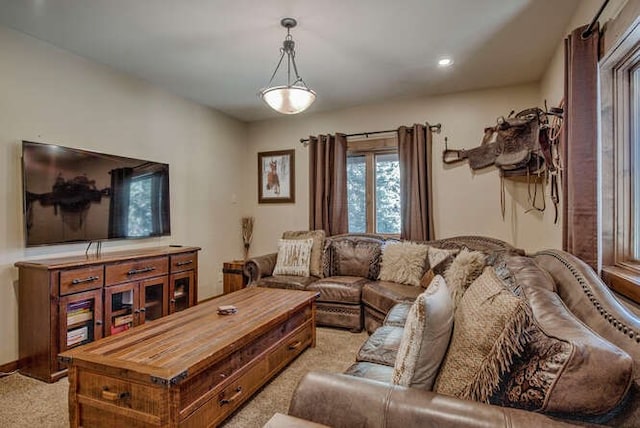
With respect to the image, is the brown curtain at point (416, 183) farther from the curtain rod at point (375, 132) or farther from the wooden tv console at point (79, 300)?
the wooden tv console at point (79, 300)

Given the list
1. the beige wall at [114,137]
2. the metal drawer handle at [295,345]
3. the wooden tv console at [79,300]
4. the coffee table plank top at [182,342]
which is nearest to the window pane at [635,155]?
the coffee table plank top at [182,342]

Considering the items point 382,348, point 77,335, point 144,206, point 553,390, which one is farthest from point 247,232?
point 553,390

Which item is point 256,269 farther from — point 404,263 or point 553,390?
point 553,390

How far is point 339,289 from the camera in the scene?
350cm

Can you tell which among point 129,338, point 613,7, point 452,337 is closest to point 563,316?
point 452,337

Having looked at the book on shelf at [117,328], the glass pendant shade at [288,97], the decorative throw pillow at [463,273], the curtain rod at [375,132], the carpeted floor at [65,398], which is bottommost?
the carpeted floor at [65,398]

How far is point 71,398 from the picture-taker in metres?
1.65

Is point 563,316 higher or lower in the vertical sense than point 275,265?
higher

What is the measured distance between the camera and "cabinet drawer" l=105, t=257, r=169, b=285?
283cm

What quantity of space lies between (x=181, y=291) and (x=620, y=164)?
11.9 ft

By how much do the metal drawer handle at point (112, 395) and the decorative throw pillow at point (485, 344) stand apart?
1.33 m

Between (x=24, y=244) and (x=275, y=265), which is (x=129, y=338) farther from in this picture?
(x=275, y=265)

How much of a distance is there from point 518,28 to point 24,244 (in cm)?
415

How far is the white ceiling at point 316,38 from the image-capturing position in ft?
7.81
